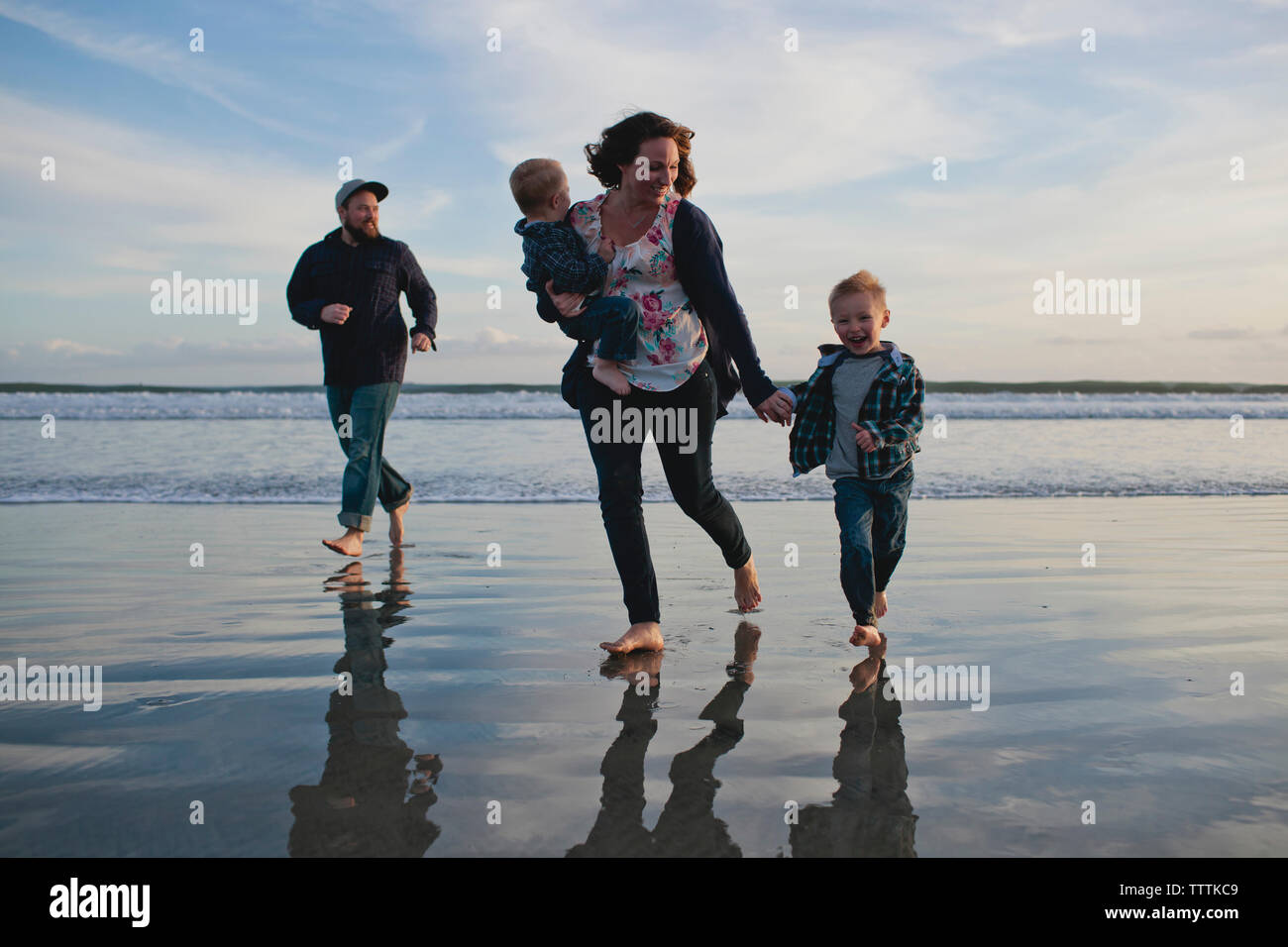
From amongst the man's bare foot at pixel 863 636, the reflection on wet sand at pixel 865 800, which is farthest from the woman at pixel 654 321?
the reflection on wet sand at pixel 865 800

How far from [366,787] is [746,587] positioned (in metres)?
2.10

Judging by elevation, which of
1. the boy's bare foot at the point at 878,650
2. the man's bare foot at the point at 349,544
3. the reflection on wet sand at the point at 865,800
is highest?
the man's bare foot at the point at 349,544

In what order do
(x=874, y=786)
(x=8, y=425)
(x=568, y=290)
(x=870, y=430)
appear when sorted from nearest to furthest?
1. (x=874, y=786)
2. (x=568, y=290)
3. (x=870, y=430)
4. (x=8, y=425)

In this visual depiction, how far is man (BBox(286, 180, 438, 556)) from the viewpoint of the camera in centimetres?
581

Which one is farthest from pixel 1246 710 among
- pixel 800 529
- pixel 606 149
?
pixel 800 529

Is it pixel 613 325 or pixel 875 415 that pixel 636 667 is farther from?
pixel 875 415

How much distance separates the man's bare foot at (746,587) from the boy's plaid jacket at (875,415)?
489 millimetres

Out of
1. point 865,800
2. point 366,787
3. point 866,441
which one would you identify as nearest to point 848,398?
point 866,441

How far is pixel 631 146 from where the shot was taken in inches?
132

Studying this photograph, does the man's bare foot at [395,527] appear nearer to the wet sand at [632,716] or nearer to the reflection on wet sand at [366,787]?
the wet sand at [632,716]

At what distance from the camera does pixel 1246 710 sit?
9.02ft

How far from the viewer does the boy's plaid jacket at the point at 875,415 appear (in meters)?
3.64

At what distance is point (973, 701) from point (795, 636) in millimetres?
918
